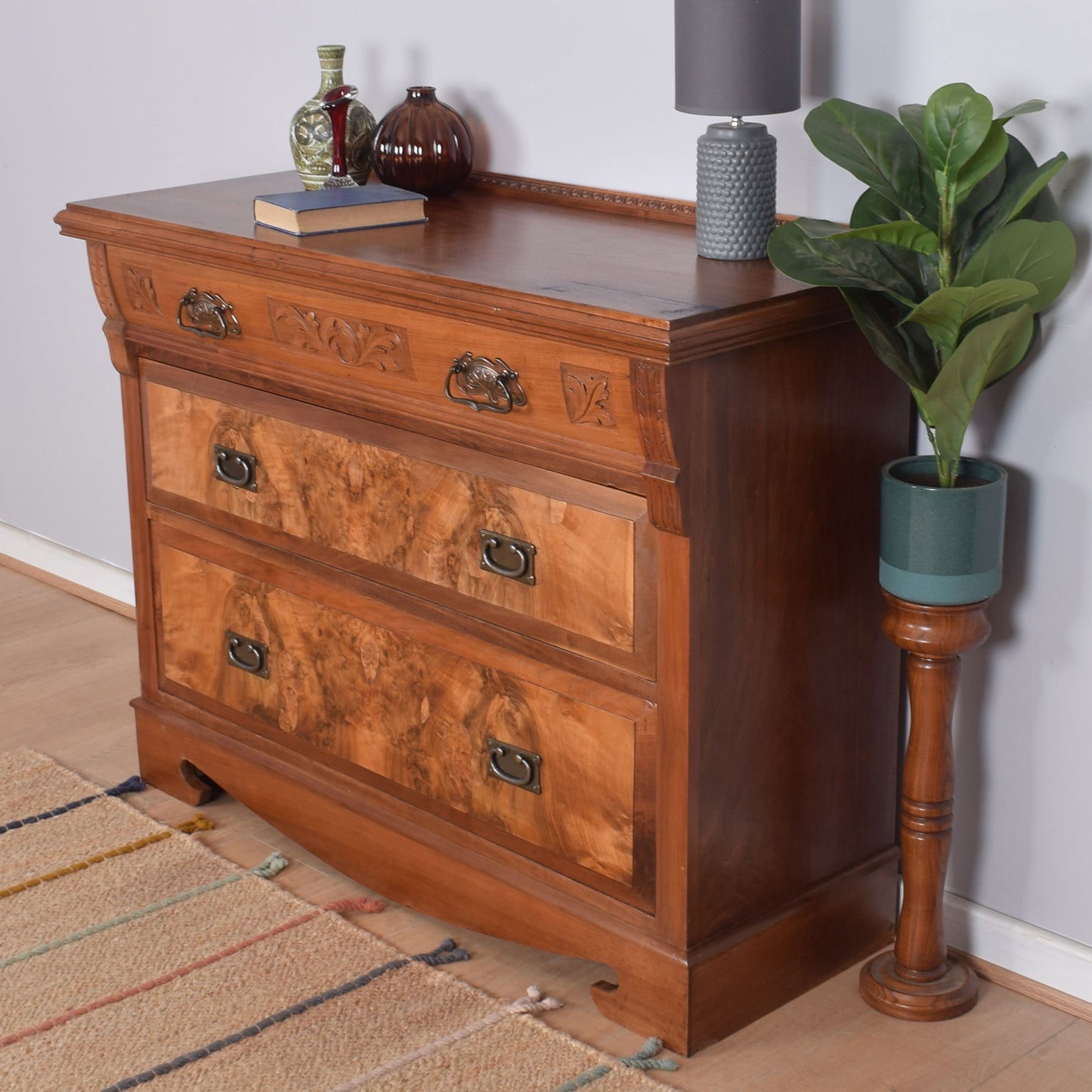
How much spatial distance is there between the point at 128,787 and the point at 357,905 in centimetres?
58

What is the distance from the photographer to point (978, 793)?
2146mm

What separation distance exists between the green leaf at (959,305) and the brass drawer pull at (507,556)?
1.82 feet

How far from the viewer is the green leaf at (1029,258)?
67.8 inches

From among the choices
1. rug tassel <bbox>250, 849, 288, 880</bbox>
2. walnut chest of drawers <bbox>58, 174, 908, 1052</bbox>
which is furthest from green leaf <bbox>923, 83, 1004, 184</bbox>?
rug tassel <bbox>250, 849, 288, 880</bbox>

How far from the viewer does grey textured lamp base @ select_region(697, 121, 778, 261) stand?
1875 millimetres

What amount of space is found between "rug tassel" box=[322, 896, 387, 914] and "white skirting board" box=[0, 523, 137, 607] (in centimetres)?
122

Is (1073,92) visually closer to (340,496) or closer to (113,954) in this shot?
(340,496)

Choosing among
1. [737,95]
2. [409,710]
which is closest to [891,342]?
[737,95]

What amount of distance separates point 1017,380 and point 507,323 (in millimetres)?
653

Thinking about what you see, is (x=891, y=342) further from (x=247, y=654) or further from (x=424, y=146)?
(x=247, y=654)

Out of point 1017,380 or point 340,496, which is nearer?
point 1017,380

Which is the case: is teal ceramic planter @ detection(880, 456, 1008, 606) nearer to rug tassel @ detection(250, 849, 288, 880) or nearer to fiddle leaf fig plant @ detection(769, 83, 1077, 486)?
fiddle leaf fig plant @ detection(769, 83, 1077, 486)

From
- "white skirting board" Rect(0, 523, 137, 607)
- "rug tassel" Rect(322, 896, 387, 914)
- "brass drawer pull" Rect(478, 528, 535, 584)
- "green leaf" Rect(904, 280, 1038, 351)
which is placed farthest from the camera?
"white skirting board" Rect(0, 523, 137, 607)

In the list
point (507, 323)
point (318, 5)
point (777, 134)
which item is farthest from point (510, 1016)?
point (318, 5)
